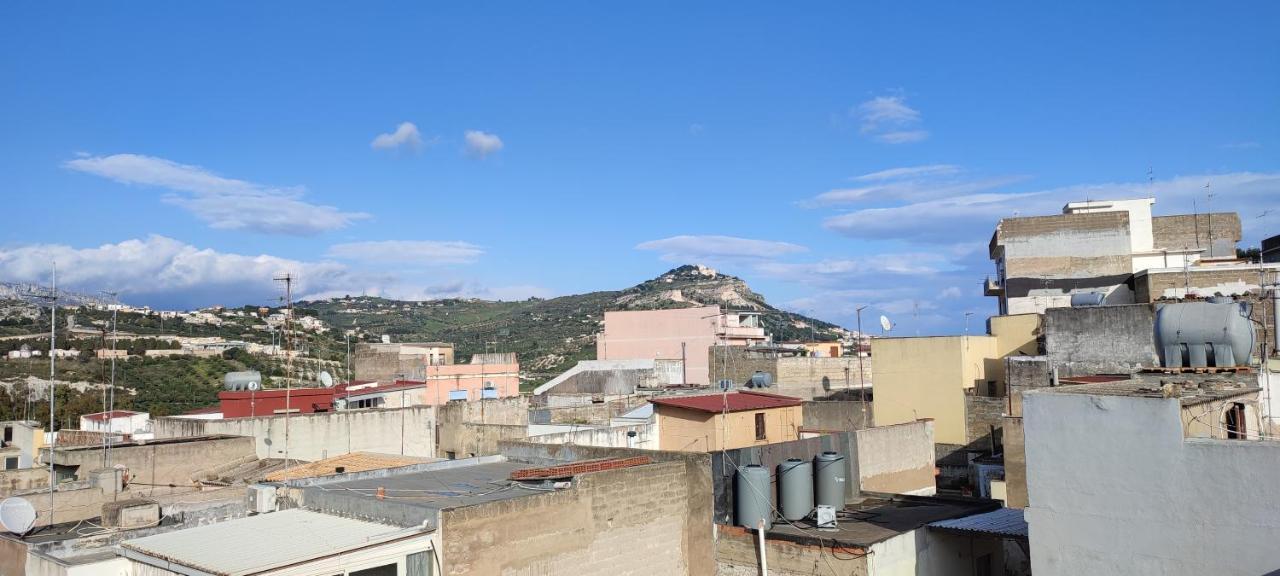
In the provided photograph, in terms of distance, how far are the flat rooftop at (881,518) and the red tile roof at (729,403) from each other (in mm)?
A: 4524

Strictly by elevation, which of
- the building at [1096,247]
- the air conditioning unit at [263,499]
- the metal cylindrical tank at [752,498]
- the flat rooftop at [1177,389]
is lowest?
the metal cylindrical tank at [752,498]

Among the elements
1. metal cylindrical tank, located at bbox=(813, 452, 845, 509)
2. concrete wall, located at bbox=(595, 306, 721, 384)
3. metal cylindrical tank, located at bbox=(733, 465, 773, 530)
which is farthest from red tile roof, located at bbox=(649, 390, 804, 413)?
concrete wall, located at bbox=(595, 306, 721, 384)

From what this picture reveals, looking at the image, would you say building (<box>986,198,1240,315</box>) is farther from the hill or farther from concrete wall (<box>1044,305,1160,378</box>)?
the hill

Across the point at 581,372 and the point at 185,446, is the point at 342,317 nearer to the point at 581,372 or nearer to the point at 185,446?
the point at 581,372

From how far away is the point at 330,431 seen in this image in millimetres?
29953

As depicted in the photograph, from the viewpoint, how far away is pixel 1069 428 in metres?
13.5

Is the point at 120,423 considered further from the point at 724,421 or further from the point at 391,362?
the point at 724,421

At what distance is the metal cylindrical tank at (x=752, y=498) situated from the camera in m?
18.7

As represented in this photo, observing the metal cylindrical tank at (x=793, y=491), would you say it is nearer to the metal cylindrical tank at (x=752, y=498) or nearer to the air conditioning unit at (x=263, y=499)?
the metal cylindrical tank at (x=752, y=498)

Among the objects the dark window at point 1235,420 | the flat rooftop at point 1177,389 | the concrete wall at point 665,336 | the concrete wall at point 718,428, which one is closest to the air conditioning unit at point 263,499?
the concrete wall at point 718,428

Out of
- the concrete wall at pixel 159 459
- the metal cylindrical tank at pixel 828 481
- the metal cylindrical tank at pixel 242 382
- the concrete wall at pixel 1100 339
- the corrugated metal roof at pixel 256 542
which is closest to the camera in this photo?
the corrugated metal roof at pixel 256 542

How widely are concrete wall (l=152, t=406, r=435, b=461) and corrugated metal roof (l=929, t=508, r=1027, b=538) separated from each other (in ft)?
64.7

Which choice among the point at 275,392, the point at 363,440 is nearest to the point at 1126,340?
the point at 363,440

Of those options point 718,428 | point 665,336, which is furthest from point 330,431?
point 665,336
